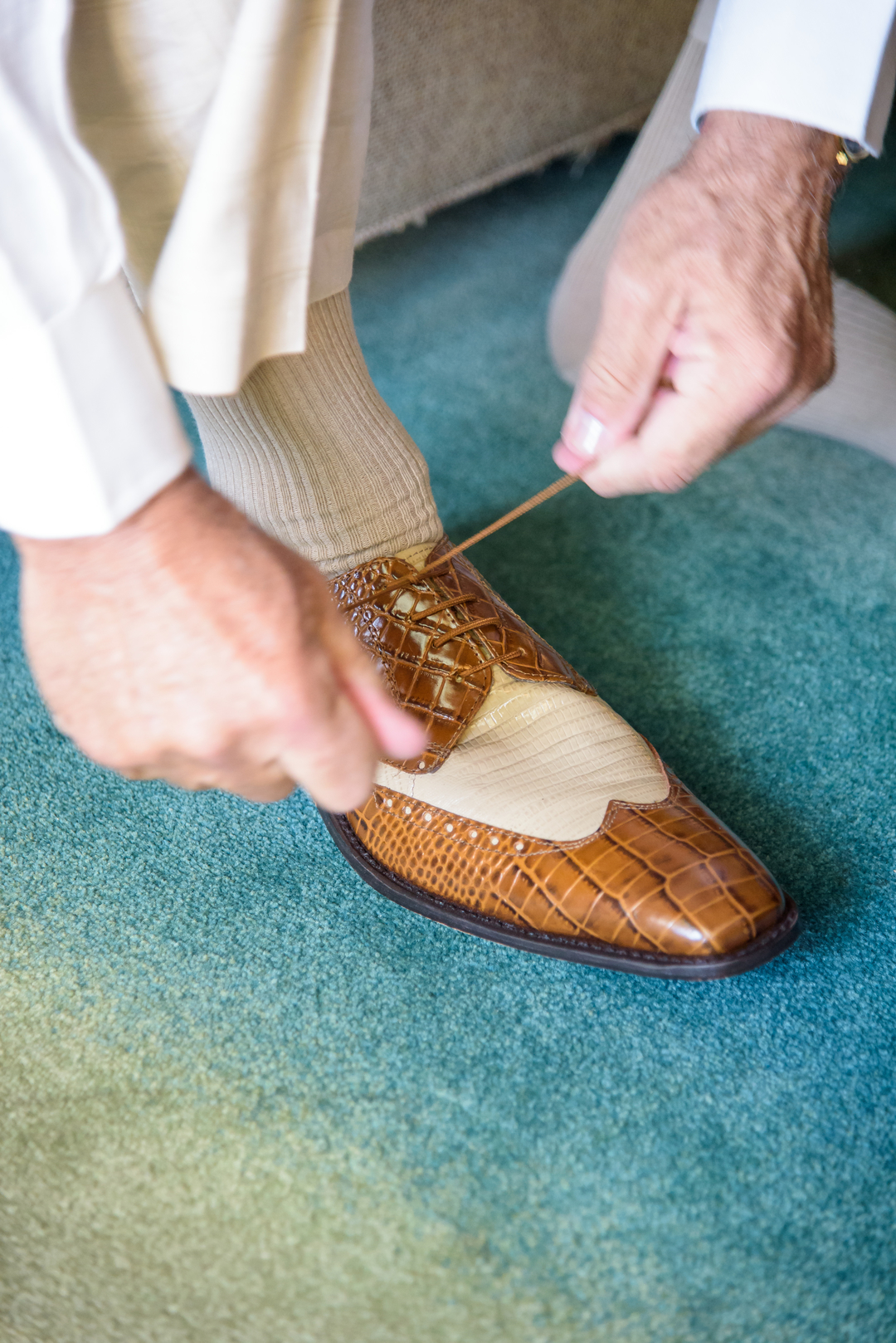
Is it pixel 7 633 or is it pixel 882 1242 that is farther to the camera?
pixel 7 633

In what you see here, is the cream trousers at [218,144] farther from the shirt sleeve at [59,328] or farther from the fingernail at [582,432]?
the fingernail at [582,432]

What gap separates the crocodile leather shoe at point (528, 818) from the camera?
58 centimetres

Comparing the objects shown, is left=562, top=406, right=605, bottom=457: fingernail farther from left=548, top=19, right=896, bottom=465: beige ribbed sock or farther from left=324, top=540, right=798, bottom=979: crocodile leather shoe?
left=548, top=19, right=896, bottom=465: beige ribbed sock

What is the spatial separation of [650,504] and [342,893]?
0.56 m

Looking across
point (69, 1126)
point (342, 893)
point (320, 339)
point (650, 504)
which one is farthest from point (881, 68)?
point (69, 1126)

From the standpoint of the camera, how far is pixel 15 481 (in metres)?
0.42

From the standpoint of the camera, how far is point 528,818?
2.10 feet

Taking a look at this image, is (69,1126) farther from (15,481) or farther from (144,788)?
(15,481)

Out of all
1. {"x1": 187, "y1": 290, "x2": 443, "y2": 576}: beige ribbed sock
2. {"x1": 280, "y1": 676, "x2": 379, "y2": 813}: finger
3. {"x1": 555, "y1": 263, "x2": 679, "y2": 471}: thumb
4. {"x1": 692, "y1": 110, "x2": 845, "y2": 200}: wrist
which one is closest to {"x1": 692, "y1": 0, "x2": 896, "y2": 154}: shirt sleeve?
{"x1": 692, "y1": 110, "x2": 845, "y2": 200}: wrist

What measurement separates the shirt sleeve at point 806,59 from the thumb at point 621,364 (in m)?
0.13

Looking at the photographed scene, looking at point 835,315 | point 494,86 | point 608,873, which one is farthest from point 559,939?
point 494,86

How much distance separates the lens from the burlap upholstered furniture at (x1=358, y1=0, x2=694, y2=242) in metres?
1.27

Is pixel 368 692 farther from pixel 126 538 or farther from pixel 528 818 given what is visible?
pixel 528 818

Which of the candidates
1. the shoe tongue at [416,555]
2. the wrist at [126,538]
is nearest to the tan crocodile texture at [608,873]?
the shoe tongue at [416,555]
